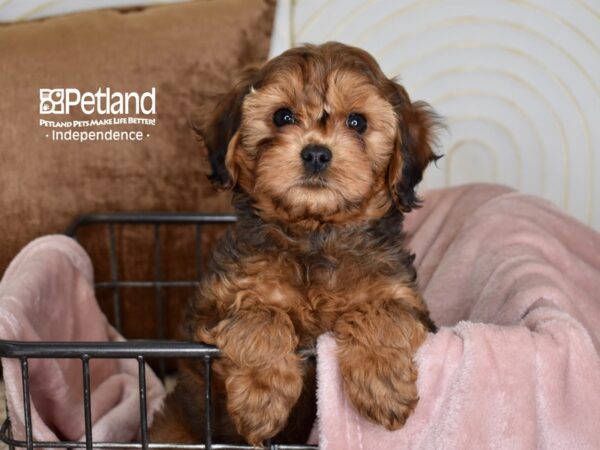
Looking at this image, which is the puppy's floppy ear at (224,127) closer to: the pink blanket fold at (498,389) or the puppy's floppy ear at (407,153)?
the puppy's floppy ear at (407,153)

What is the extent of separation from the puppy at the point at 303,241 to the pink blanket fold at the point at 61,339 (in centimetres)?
35

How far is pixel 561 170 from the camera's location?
314 cm

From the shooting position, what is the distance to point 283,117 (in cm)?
185

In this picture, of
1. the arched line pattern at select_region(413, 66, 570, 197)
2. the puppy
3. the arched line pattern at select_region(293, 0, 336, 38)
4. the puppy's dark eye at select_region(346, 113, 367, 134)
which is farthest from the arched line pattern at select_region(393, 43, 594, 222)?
the puppy's dark eye at select_region(346, 113, 367, 134)

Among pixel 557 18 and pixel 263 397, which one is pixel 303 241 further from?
pixel 557 18

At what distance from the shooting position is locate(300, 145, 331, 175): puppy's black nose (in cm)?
172

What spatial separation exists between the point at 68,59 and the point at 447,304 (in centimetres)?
146

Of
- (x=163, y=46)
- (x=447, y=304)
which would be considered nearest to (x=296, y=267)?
(x=447, y=304)

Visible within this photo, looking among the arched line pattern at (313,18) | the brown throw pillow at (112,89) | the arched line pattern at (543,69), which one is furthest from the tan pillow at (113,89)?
the arched line pattern at (543,69)

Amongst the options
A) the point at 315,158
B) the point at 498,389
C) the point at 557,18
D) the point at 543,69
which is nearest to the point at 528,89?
the point at 543,69

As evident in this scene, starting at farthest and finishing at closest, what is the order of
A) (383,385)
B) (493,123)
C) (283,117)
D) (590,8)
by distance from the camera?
(493,123)
(590,8)
(283,117)
(383,385)

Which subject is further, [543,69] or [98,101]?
[543,69]

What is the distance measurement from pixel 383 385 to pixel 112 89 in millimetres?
1659

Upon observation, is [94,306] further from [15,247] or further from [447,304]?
[447,304]
